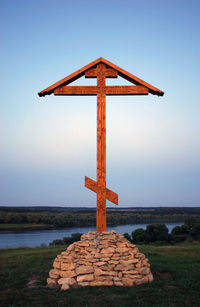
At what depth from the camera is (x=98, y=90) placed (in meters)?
8.79

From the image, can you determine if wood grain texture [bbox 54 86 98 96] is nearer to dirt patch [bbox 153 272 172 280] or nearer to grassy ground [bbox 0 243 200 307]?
grassy ground [bbox 0 243 200 307]

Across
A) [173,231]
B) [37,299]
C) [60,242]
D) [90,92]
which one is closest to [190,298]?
[37,299]

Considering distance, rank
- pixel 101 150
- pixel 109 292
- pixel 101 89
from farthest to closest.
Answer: pixel 101 89
pixel 101 150
pixel 109 292

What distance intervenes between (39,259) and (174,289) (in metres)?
6.50

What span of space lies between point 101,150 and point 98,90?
1.96 m

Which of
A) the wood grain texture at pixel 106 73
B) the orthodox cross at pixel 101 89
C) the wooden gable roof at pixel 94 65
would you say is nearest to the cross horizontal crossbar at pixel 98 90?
the orthodox cross at pixel 101 89

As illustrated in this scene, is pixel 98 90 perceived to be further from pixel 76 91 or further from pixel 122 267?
pixel 122 267

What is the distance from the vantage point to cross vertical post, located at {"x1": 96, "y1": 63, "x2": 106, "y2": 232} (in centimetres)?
827

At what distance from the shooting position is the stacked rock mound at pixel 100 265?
7262 mm

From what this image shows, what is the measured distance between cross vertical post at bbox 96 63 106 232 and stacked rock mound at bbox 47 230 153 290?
1.99ft

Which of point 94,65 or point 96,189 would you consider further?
point 94,65

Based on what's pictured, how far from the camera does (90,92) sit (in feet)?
28.9

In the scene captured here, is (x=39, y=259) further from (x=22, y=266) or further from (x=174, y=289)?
(x=174, y=289)

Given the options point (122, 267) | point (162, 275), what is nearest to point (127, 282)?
point (122, 267)
